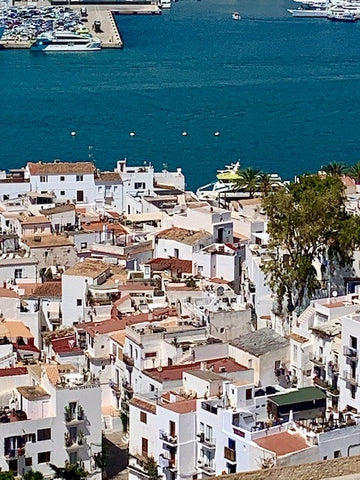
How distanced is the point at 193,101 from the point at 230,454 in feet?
172

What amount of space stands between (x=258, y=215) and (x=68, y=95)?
43.7 meters

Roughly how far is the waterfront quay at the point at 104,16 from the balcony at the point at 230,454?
268ft

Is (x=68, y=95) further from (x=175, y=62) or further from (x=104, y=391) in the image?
(x=104, y=391)

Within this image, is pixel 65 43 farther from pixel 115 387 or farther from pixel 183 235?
pixel 115 387

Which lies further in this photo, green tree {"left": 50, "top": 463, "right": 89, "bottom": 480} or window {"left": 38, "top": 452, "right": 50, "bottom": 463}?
window {"left": 38, "top": 452, "right": 50, "bottom": 463}

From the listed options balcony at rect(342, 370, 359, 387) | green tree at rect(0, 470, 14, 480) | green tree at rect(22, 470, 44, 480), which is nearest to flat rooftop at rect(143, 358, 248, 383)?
balcony at rect(342, 370, 359, 387)

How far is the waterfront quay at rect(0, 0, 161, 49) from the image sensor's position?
101 m

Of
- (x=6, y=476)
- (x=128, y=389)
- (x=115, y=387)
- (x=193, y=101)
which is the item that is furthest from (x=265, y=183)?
(x=193, y=101)

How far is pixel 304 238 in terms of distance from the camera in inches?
973

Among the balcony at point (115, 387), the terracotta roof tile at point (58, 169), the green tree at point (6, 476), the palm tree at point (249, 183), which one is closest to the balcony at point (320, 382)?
the balcony at point (115, 387)

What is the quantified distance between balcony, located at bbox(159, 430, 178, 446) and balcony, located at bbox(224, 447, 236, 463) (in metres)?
0.87

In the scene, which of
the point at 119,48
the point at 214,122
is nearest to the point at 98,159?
the point at 214,122

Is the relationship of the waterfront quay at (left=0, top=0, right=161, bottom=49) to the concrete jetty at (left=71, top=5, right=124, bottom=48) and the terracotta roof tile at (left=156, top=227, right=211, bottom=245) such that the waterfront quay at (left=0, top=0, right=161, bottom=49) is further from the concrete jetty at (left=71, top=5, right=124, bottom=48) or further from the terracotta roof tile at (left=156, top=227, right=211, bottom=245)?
the terracotta roof tile at (left=156, top=227, right=211, bottom=245)

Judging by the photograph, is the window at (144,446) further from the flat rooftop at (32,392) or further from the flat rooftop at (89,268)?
the flat rooftop at (89,268)
